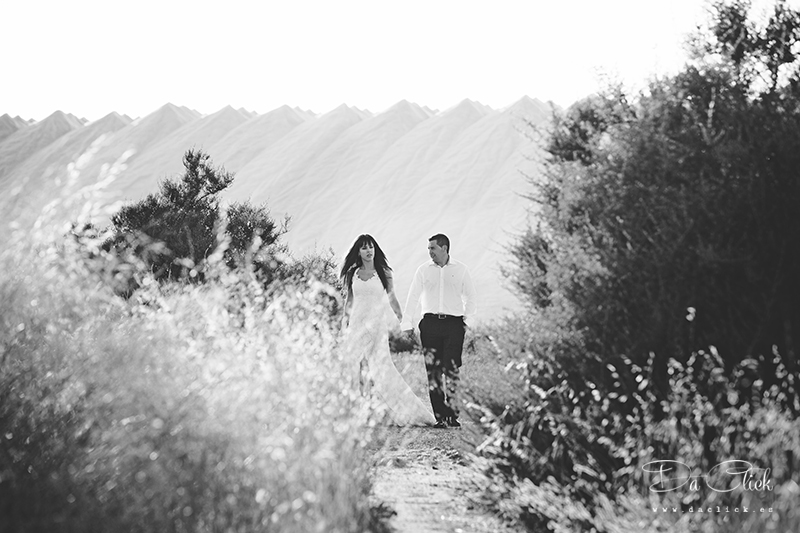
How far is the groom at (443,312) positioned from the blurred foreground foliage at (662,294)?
3.82m

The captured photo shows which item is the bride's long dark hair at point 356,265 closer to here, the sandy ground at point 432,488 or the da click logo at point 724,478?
the sandy ground at point 432,488

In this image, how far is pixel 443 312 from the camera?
9.13 meters

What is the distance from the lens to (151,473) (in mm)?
3350

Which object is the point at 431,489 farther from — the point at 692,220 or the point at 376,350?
the point at 376,350

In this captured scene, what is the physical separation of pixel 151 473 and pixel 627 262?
9.78 feet

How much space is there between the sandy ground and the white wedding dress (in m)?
1.09

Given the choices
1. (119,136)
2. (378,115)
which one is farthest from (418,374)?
(119,136)

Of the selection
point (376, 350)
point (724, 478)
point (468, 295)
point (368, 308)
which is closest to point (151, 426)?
point (724, 478)

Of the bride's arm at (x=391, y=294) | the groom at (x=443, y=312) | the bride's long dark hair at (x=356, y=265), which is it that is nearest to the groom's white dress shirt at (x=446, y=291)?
the groom at (x=443, y=312)

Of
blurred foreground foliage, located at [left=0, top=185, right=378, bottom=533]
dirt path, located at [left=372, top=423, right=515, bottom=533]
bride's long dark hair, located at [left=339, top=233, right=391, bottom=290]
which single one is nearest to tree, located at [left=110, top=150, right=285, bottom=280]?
bride's long dark hair, located at [left=339, top=233, right=391, bottom=290]

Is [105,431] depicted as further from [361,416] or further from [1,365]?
[361,416]

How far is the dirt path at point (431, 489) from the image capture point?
480 centimetres

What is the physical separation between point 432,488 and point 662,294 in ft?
9.09

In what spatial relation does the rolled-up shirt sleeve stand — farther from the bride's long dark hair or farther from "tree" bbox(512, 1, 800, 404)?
"tree" bbox(512, 1, 800, 404)
